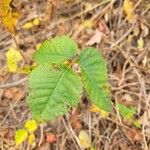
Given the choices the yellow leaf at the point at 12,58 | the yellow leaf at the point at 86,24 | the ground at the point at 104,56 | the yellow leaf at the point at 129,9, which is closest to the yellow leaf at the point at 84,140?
the ground at the point at 104,56

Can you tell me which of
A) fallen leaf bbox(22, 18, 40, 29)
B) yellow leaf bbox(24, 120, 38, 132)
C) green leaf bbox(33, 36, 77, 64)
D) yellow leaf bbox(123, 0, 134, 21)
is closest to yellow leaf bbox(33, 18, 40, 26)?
fallen leaf bbox(22, 18, 40, 29)

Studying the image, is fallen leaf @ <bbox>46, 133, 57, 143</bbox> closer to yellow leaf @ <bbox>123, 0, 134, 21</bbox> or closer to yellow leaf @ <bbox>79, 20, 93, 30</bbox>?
yellow leaf @ <bbox>79, 20, 93, 30</bbox>

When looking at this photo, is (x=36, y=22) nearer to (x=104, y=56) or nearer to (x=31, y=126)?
(x=104, y=56)

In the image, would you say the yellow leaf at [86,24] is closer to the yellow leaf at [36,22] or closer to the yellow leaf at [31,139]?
the yellow leaf at [36,22]

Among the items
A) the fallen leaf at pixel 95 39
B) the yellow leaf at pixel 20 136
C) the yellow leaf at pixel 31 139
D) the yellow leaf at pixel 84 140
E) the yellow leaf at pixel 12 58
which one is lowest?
the yellow leaf at pixel 84 140

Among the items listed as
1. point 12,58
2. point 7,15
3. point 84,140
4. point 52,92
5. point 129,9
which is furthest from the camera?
point 129,9

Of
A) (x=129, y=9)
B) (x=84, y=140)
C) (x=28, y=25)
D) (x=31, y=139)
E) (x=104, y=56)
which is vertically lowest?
(x=84, y=140)

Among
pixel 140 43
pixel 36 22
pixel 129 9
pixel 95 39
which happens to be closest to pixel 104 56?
pixel 95 39
